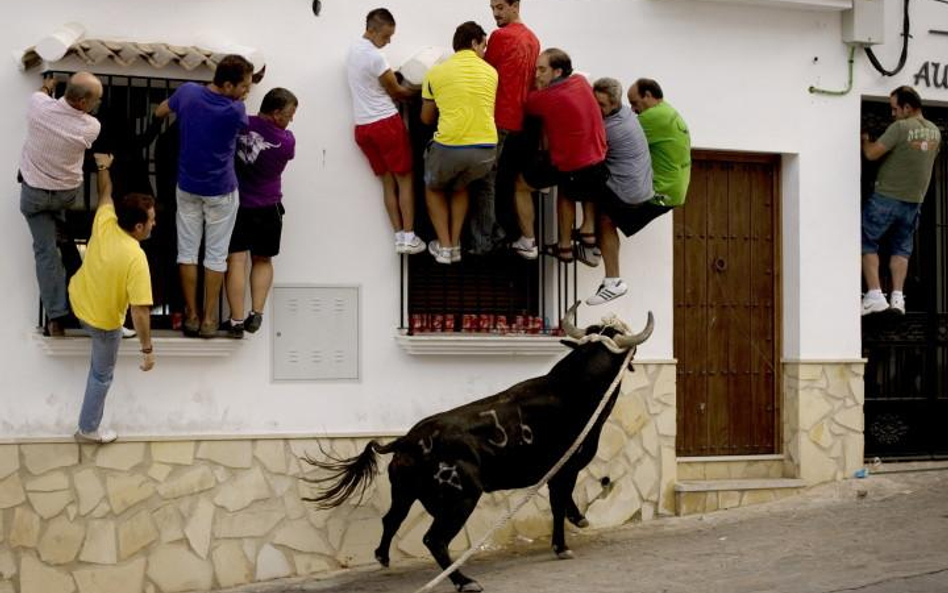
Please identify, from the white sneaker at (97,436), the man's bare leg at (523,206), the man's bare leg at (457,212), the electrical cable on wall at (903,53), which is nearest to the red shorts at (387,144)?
the man's bare leg at (457,212)

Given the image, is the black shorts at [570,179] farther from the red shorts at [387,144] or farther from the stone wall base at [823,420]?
the stone wall base at [823,420]

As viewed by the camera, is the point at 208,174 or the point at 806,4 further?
the point at 806,4

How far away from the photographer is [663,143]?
37.6ft

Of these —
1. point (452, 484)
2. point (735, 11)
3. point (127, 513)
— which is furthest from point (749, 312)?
point (127, 513)

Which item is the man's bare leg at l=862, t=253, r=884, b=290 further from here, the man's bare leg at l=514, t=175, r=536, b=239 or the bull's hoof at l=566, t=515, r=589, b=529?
the bull's hoof at l=566, t=515, r=589, b=529

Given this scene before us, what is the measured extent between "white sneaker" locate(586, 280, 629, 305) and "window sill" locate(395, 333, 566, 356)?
1.45 ft

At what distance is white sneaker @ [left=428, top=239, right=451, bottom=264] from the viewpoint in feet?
36.2

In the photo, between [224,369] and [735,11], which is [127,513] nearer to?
[224,369]

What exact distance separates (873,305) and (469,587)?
4.95 metres

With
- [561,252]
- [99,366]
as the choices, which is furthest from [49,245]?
[561,252]

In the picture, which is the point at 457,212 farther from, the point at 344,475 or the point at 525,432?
the point at 344,475

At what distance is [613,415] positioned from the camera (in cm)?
1155

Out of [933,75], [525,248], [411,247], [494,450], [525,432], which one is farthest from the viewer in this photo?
[933,75]

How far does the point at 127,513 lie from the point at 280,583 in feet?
3.94
